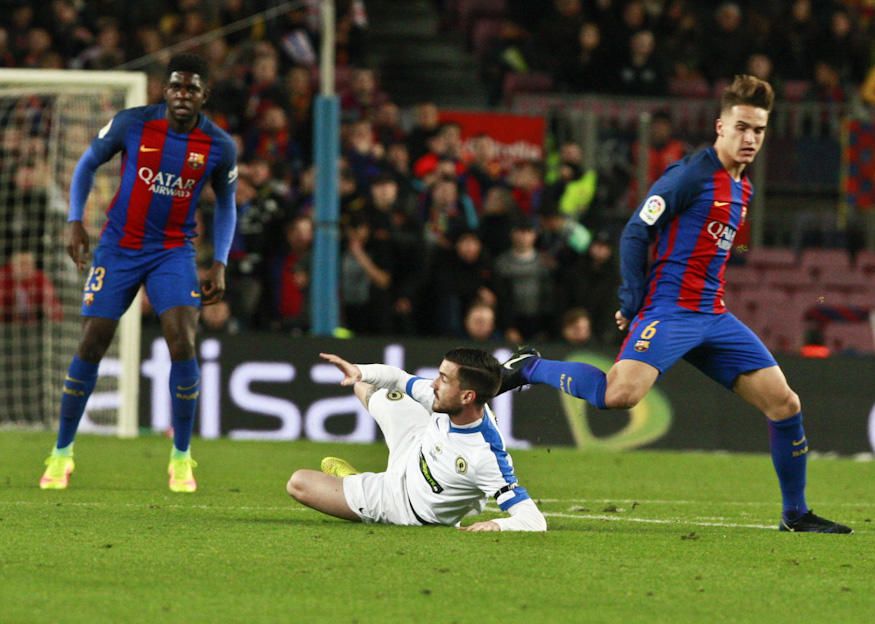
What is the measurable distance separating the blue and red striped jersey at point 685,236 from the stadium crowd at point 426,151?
20.6 feet

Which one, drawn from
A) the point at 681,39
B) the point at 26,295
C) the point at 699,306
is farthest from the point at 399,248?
the point at 699,306

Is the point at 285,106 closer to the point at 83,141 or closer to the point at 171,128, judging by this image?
the point at 83,141

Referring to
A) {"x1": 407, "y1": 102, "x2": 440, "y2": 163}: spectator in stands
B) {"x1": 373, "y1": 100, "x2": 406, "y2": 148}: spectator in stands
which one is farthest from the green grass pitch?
{"x1": 373, "y1": 100, "x2": 406, "y2": 148}: spectator in stands

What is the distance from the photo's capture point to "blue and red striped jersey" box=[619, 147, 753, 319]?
7793 millimetres

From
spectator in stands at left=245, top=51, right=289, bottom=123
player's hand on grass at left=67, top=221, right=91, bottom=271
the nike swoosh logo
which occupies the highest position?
spectator in stands at left=245, top=51, right=289, bottom=123

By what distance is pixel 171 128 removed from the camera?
9.17m

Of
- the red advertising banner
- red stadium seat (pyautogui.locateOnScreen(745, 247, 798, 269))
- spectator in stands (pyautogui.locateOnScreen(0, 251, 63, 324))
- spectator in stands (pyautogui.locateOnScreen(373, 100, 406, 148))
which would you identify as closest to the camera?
spectator in stands (pyautogui.locateOnScreen(0, 251, 63, 324))

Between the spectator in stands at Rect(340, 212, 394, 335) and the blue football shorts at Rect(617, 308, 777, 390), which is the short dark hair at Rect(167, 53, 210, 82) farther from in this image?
the spectator in stands at Rect(340, 212, 394, 335)

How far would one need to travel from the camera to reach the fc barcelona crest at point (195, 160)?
918cm

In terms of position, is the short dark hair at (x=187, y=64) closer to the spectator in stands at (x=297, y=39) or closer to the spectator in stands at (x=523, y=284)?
the spectator in stands at (x=523, y=284)

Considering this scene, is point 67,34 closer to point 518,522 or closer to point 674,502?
point 674,502

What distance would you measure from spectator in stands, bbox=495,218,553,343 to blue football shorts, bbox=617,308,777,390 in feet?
22.9

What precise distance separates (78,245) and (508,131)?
9.64 m

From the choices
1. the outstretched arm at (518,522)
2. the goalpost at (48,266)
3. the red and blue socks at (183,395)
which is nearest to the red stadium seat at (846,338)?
the goalpost at (48,266)
